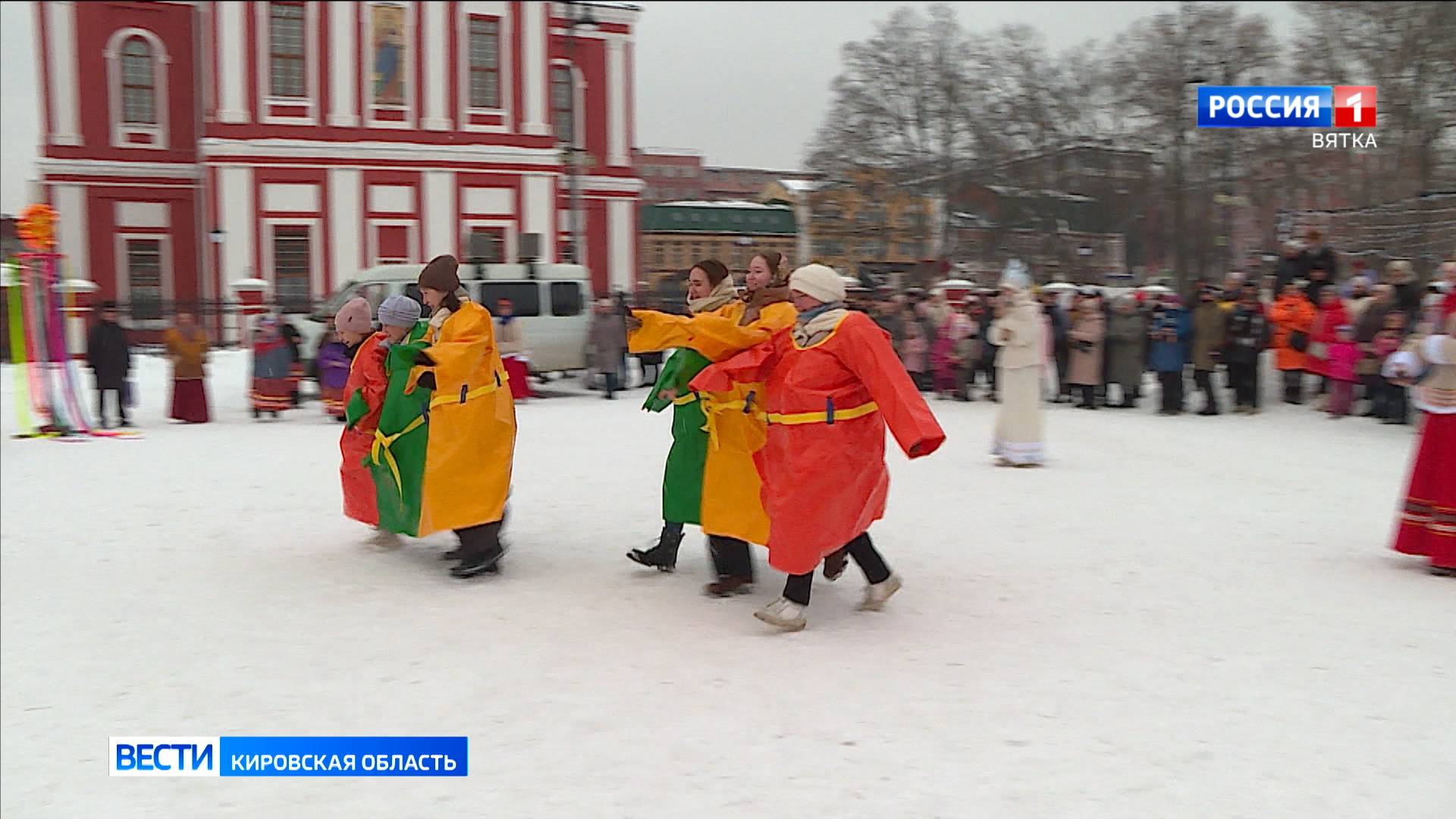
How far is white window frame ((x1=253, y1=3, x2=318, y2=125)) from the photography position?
31594mm

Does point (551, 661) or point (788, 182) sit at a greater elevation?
point (788, 182)

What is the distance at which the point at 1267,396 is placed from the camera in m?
16.8

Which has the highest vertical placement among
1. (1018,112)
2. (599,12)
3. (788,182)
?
(599,12)

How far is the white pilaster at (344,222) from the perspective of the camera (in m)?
32.6

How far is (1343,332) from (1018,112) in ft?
86.8

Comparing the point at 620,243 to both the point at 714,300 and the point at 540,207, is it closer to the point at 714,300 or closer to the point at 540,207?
the point at 540,207

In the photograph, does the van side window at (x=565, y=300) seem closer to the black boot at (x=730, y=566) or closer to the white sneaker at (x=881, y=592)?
the black boot at (x=730, y=566)

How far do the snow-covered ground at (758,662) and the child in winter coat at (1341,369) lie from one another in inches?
213

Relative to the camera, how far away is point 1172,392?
16.1 metres

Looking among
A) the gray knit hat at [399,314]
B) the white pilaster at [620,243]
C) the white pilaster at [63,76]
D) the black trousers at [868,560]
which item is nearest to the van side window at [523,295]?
the gray knit hat at [399,314]

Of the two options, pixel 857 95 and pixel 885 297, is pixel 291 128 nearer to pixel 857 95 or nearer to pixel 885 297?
pixel 857 95

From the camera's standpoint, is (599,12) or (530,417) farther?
(599,12)

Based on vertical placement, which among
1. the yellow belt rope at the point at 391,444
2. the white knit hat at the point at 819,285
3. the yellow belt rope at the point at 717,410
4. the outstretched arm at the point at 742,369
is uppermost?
the white knit hat at the point at 819,285

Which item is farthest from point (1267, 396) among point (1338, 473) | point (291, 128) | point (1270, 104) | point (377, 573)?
point (291, 128)
